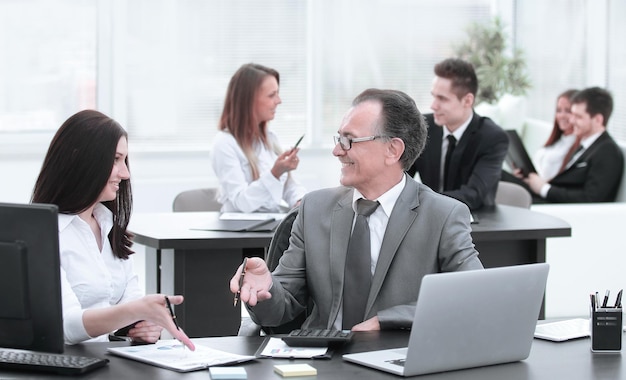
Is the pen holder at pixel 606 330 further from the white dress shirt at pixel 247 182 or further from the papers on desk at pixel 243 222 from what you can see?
the white dress shirt at pixel 247 182

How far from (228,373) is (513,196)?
3387mm

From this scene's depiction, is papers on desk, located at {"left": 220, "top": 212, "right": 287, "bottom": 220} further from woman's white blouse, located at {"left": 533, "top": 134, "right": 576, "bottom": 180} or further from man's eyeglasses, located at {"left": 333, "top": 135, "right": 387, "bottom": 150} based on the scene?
woman's white blouse, located at {"left": 533, "top": 134, "right": 576, "bottom": 180}

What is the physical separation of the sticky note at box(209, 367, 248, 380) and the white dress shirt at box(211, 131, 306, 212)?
2677mm

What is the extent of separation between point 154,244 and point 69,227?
1.26 meters

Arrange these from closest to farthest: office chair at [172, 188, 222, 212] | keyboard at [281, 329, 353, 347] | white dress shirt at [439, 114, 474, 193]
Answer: keyboard at [281, 329, 353, 347], office chair at [172, 188, 222, 212], white dress shirt at [439, 114, 474, 193]

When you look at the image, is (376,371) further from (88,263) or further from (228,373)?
(88,263)

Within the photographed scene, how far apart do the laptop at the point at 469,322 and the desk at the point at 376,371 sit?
0.03m

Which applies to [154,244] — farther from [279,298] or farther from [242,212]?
[279,298]

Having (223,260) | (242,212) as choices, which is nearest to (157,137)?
(242,212)

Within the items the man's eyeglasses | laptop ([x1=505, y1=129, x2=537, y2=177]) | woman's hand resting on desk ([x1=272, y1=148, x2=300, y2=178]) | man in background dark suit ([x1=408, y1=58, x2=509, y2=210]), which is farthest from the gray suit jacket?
laptop ([x1=505, y1=129, x2=537, y2=177])

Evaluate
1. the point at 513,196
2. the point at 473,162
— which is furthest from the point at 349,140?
the point at 513,196

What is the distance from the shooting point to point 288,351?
2428 millimetres

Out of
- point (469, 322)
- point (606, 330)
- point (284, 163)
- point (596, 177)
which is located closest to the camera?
point (469, 322)

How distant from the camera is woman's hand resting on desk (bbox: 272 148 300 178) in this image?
4.84 metres
